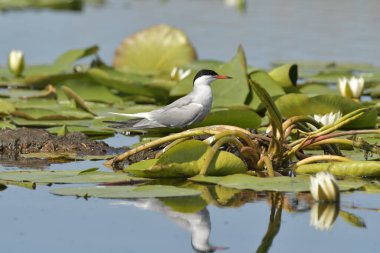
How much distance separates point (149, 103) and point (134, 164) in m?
3.11

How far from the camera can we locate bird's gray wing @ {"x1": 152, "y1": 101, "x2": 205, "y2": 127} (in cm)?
669

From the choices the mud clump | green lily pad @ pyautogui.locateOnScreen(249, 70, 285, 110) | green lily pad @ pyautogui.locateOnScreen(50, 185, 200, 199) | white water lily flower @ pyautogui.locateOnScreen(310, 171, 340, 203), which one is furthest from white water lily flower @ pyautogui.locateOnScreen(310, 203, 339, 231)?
green lily pad @ pyautogui.locateOnScreen(249, 70, 285, 110)

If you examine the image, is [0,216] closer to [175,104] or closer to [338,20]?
[175,104]

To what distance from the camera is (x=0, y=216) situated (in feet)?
15.1

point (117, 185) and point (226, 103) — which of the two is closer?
point (117, 185)

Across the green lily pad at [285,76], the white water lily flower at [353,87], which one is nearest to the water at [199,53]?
the green lily pad at [285,76]

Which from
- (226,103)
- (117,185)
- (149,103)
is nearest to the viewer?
(117,185)

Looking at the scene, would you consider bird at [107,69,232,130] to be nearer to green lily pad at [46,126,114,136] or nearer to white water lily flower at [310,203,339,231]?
green lily pad at [46,126,114,136]

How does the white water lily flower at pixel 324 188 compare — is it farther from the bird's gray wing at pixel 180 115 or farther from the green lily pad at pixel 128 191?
the bird's gray wing at pixel 180 115

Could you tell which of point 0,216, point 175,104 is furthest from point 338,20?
point 0,216

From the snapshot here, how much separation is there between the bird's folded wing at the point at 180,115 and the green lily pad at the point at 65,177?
1.38 metres

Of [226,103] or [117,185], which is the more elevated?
[226,103]

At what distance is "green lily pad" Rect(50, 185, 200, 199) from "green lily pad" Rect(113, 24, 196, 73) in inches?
211

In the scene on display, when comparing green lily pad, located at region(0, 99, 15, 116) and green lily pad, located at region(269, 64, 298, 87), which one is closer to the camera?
green lily pad, located at region(0, 99, 15, 116)
